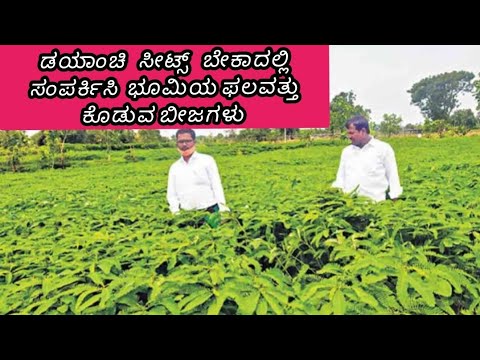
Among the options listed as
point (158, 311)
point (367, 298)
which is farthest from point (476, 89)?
point (158, 311)

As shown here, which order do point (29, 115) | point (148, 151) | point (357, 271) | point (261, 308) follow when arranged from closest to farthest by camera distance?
point (261, 308) < point (357, 271) < point (29, 115) < point (148, 151)

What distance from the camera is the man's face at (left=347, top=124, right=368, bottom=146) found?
295 cm

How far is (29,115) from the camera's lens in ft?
9.02

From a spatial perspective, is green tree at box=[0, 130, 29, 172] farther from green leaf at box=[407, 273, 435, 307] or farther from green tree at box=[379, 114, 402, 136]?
green leaf at box=[407, 273, 435, 307]

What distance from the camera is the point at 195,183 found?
9.81ft

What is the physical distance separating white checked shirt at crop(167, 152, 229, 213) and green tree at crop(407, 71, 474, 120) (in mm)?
1309

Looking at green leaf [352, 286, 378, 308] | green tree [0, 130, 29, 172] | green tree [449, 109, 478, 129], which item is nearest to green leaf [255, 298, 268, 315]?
green leaf [352, 286, 378, 308]

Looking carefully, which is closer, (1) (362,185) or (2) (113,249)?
(2) (113,249)

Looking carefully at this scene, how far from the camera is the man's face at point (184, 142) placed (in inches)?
111

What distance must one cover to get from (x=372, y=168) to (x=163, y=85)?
1348mm

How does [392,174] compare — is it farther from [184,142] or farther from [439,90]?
[184,142]

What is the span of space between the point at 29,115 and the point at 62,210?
1.85 feet
